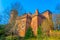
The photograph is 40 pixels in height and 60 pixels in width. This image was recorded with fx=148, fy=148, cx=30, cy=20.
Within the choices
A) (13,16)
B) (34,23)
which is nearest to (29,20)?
(34,23)

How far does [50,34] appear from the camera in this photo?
3975mm

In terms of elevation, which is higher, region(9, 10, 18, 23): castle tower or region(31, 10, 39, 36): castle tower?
region(9, 10, 18, 23): castle tower

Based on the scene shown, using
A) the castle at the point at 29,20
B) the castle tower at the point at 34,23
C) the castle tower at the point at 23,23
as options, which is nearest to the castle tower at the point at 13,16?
the castle at the point at 29,20

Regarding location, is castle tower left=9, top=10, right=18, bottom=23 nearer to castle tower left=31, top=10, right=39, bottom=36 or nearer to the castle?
the castle

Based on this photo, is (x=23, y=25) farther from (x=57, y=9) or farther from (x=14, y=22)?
(x=57, y=9)

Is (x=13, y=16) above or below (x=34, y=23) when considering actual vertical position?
above

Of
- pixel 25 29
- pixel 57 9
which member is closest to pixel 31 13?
pixel 25 29

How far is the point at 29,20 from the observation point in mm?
4137

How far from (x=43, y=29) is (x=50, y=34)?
24cm

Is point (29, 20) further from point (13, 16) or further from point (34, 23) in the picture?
point (13, 16)

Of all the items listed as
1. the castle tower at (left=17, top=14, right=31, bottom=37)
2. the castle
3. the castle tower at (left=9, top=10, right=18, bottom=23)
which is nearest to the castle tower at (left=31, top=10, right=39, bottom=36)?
the castle

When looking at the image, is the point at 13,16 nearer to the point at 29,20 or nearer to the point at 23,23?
the point at 23,23

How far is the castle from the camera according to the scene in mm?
4068

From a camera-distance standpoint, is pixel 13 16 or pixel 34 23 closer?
pixel 34 23
